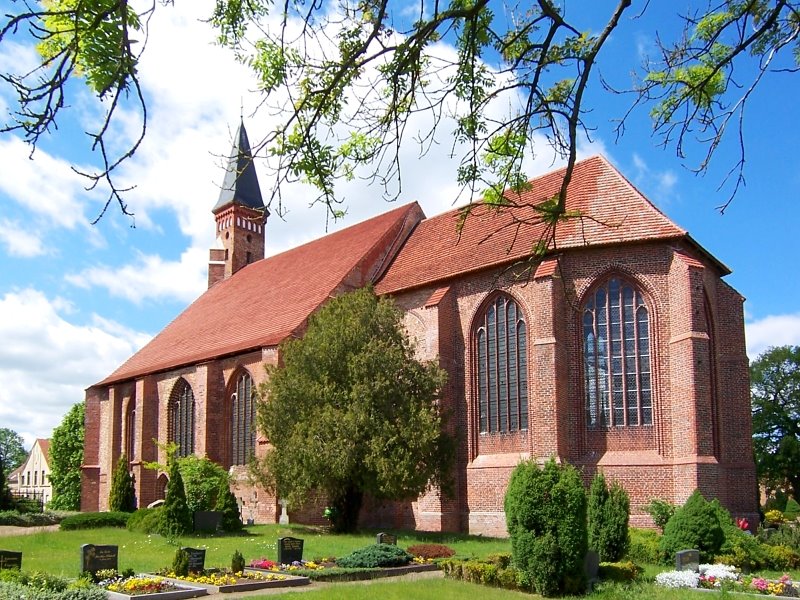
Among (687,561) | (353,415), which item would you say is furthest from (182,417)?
(687,561)

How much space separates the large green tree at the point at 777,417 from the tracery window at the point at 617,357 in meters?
28.7

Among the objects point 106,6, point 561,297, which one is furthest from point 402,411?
point 106,6

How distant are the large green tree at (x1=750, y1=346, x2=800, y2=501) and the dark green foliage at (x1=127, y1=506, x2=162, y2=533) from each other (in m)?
36.2

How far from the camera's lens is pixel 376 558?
16141mm

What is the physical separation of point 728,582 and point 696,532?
517 centimetres

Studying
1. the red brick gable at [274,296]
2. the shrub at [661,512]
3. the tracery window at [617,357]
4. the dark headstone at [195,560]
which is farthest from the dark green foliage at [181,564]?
the red brick gable at [274,296]

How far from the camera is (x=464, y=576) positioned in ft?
48.8

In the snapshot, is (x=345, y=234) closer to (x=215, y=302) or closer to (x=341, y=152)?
(x=215, y=302)

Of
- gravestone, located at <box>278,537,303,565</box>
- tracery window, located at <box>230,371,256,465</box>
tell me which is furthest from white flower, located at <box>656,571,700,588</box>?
tracery window, located at <box>230,371,256,465</box>

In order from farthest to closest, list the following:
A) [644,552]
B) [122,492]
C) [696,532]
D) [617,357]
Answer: [122,492] → [617,357] → [644,552] → [696,532]

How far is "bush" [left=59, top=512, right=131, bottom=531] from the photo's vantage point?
27609 mm

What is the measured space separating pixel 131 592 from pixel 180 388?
24.6 m

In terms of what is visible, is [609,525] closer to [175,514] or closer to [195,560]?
[195,560]

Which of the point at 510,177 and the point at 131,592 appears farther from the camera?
the point at 131,592
